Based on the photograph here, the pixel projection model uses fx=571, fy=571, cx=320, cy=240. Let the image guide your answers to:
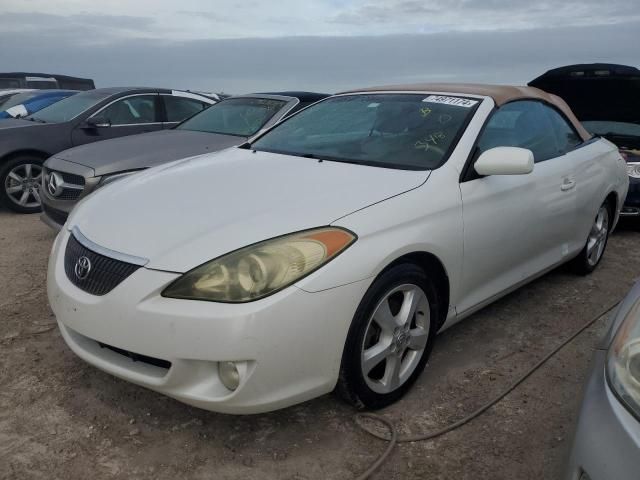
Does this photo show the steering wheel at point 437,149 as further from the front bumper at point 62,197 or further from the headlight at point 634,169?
the headlight at point 634,169

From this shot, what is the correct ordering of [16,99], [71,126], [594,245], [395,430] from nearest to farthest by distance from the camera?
[395,430] < [594,245] < [71,126] < [16,99]

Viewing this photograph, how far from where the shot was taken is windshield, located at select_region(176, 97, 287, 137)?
5.84 m

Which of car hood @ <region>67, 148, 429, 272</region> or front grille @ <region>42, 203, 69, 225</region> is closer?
car hood @ <region>67, 148, 429, 272</region>

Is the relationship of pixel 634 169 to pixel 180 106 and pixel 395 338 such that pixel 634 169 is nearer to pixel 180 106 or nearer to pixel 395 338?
pixel 395 338

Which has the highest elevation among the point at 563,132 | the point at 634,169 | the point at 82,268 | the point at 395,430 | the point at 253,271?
the point at 563,132

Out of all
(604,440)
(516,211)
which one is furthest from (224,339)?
(516,211)

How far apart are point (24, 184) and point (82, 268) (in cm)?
451

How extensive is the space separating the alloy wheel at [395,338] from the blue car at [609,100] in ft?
13.1

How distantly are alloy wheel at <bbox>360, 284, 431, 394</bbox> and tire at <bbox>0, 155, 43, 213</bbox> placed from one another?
4873mm

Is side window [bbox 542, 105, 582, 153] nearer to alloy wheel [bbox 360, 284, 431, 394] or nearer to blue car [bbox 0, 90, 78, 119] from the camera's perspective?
alloy wheel [bbox 360, 284, 431, 394]

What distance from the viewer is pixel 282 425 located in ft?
8.06

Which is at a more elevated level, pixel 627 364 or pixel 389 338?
pixel 627 364

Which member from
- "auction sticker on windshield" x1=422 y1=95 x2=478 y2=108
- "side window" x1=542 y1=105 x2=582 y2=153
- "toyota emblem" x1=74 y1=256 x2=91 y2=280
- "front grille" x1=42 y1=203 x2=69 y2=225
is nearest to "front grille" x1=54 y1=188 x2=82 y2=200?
"front grille" x1=42 y1=203 x2=69 y2=225

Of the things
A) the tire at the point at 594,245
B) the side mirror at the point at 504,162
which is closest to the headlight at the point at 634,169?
the tire at the point at 594,245
